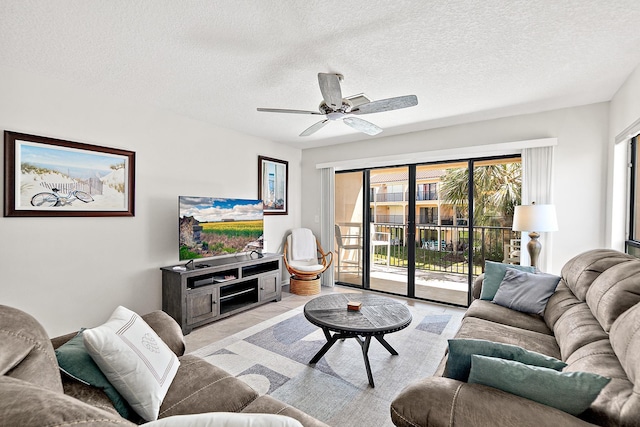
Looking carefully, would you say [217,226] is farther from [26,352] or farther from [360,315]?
[26,352]

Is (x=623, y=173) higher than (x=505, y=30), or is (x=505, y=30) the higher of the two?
(x=505, y=30)

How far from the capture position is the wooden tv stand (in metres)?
3.21

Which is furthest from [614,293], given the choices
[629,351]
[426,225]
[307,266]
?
[307,266]

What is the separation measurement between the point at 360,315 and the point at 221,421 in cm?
186

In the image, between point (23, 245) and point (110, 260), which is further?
point (110, 260)

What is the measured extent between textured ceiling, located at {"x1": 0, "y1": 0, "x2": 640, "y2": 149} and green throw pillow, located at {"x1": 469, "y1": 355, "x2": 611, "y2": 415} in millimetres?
1857

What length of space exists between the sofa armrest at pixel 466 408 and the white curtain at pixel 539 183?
2.98 m

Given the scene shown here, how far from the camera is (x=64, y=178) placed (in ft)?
8.86

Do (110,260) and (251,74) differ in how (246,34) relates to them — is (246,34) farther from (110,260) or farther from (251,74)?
(110,260)

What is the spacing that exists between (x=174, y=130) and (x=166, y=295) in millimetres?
1950

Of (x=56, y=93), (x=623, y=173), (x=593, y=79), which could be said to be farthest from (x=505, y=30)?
(x=56, y=93)

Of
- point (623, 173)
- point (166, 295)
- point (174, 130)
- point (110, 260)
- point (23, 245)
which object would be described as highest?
point (174, 130)

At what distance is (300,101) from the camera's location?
10.2 ft

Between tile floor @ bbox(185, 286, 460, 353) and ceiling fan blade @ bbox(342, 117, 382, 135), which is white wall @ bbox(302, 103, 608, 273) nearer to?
ceiling fan blade @ bbox(342, 117, 382, 135)
